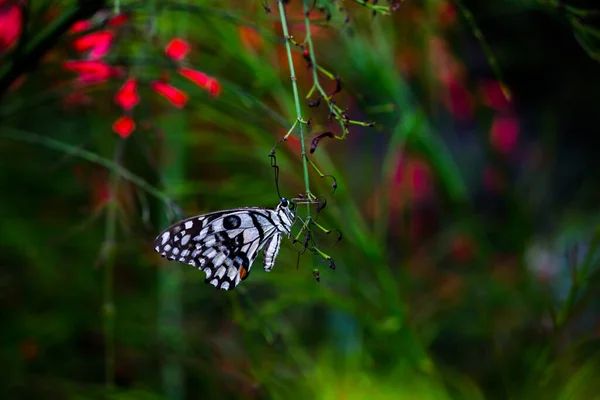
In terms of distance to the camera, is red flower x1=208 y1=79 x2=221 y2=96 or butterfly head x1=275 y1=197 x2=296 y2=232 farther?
red flower x1=208 y1=79 x2=221 y2=96

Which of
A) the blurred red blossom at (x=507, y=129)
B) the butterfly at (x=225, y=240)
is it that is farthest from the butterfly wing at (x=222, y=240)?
the blurred red blossom at (x=507, y=129)

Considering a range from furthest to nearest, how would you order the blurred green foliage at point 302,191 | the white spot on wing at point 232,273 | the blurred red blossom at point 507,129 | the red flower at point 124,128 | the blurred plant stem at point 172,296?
the blurred red blossom at point 507,129 → the blurred plant stem at point 172,296 → the blurred green foliage at point 302,191 → the red flower at point 124,128 → the white spot on wing at point 232,273

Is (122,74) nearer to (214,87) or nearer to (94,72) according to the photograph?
(94,72)

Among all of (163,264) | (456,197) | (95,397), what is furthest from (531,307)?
(95,397)

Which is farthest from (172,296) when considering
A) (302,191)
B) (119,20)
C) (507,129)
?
(507,129)

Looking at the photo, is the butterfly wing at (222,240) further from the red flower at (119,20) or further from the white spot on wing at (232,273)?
the red flower at (119,20)

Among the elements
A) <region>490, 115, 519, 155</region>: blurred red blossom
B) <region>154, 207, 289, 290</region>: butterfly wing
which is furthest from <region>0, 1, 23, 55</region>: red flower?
<region>490, 115, 519, 155</region>: blurred red blossom

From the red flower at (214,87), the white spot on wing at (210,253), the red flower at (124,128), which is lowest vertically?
the white spot on wing at (210,253)

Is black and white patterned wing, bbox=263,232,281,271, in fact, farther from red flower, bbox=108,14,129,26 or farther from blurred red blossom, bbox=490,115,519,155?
blurred red blossom, bbox=490,115,519,155

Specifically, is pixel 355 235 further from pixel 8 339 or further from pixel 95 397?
pixel 8 339
